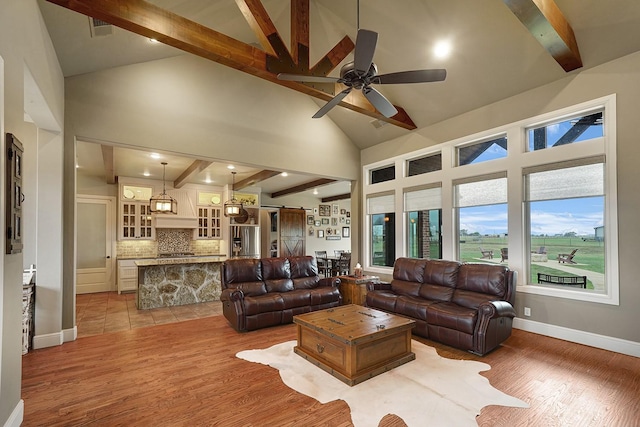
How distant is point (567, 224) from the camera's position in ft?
13.7

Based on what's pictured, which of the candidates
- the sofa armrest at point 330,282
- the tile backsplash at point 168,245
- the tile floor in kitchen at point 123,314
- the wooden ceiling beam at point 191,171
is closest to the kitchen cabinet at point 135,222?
the tile backsplash at point 168,245

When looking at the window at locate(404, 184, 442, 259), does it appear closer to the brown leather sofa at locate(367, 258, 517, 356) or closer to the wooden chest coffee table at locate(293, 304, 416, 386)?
the brown leather sofa at locate(367, 258, 517, 356)

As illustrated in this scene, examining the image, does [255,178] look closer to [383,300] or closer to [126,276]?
[126,276]

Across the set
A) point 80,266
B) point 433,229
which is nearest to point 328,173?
point 433,229

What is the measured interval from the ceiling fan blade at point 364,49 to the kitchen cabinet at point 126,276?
7484 millimetres

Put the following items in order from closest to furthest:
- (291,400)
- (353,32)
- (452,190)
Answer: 1. (291,400)
2. (353,32)
3. (452,190)

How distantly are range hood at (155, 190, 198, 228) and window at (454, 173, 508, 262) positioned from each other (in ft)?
23.1

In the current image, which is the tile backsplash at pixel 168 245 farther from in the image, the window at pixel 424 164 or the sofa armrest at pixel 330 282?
the window at pixel 424 164

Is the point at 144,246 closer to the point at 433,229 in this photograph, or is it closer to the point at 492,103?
the point at 433,229

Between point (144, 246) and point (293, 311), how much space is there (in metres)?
5.76

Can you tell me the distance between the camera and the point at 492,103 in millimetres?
4895

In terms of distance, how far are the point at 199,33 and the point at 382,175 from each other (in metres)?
4.62

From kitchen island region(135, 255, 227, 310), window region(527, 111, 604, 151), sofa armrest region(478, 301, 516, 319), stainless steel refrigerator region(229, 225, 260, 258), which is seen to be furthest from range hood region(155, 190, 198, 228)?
window region(527, 111, 604, 151)

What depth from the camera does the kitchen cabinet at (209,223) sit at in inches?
359
